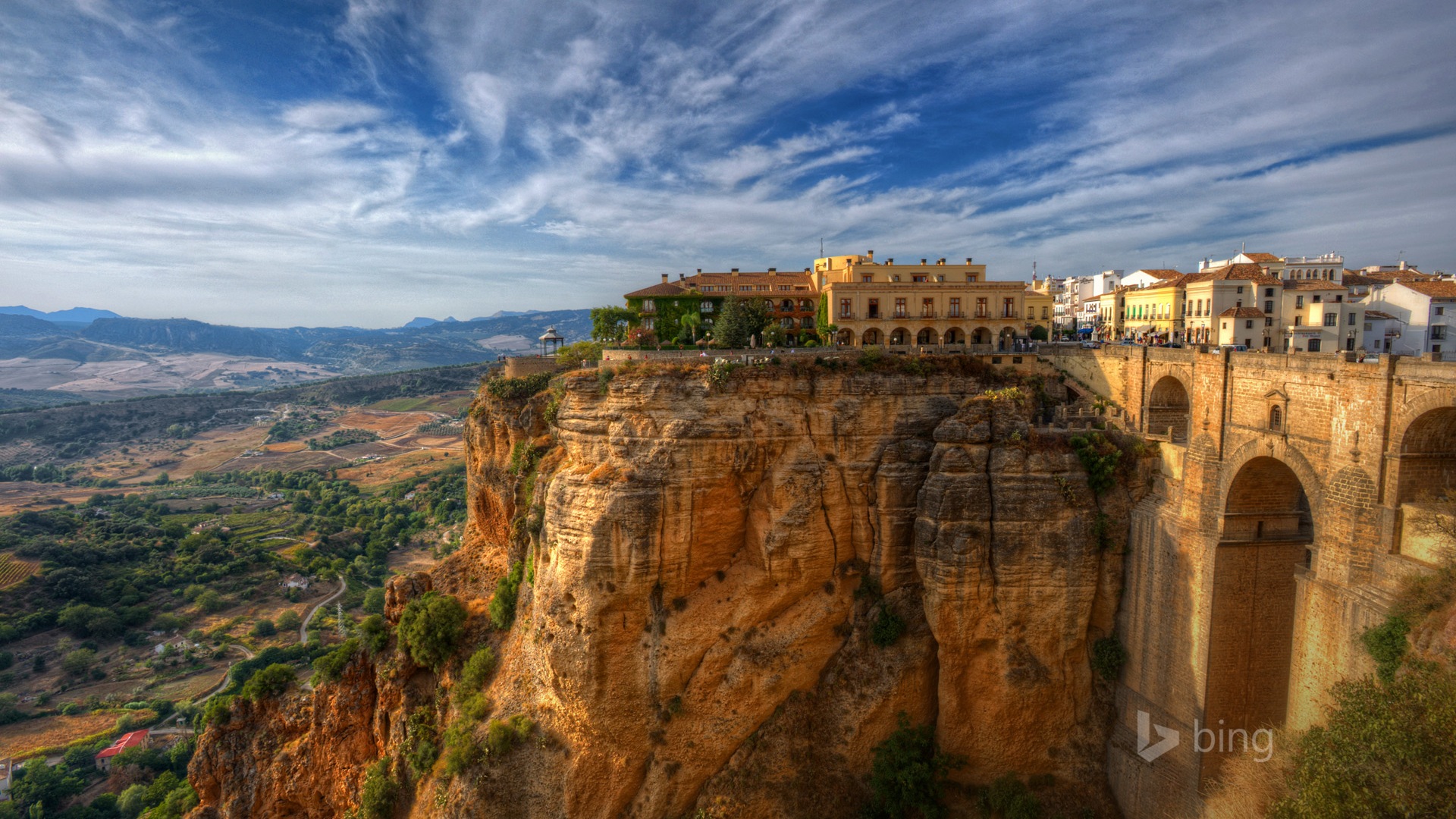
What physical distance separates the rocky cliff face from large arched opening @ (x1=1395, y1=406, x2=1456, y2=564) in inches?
376

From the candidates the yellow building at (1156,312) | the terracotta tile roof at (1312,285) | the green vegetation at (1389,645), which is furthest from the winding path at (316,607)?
the terracotta tile roof at (1312,285)

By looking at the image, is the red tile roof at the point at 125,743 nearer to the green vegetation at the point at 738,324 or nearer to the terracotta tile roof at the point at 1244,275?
the green vegetation at the point at 738,324

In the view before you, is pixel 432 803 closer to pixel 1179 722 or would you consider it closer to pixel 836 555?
pixel 836 555

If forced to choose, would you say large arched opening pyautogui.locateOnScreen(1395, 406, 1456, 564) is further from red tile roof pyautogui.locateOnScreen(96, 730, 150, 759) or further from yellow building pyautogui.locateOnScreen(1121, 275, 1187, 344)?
red tile roof pyautogui.locateOnScreen(96, 730, 150, 759)

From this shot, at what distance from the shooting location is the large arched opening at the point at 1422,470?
1959cm

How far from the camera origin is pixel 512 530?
1364 inches

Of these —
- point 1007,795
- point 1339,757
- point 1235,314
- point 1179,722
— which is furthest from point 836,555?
point 1235,314

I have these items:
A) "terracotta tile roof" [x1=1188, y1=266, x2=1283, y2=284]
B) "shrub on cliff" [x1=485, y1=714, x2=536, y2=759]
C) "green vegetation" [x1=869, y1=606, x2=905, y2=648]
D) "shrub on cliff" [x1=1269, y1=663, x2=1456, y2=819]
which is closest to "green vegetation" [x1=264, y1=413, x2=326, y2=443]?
"shrub on cliff" [x1=485, y1=714, x2=536, y2=759]

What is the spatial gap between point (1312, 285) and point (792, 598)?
31.3 m

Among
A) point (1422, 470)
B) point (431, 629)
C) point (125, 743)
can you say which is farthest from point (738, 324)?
point (125, 743)

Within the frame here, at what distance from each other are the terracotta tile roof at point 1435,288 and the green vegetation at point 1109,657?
23971 millimetres

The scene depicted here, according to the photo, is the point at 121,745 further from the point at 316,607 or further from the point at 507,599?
the point at 507,599

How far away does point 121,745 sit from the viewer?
5475cm

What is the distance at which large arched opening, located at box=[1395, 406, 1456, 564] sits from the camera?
64.3ft
